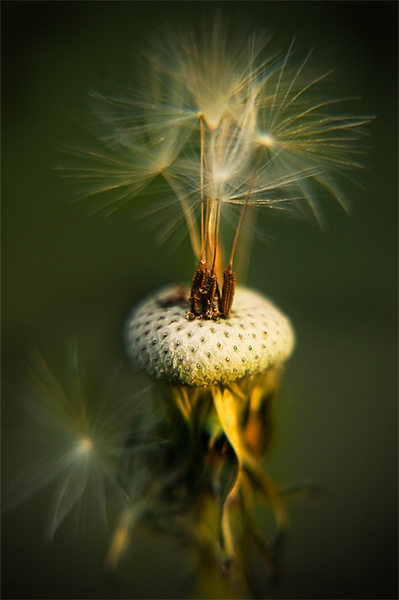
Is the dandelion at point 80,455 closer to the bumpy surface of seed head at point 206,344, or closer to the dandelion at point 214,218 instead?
the dandelion at point 214,218

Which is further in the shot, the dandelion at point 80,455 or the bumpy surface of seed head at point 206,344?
the dandelion at point 80,455

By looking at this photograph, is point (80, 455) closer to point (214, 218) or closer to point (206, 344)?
→ point (206, 344)

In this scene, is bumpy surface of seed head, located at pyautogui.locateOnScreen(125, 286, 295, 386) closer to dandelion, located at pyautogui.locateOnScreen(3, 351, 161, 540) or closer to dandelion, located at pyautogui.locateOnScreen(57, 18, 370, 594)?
dandelion, located at pyautogui.locateOnScreen(57, 18, 370, 594)

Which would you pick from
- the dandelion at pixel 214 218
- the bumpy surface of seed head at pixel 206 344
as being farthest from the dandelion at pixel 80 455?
the bumpy surface of seed head at pixel 206 344

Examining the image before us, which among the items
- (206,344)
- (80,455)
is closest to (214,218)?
(206,344)

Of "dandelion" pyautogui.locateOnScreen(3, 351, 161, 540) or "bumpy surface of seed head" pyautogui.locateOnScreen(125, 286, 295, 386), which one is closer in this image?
"bumpy surface of seed head" pyautogui.locateOnScreen(125, 286, 295, 386)

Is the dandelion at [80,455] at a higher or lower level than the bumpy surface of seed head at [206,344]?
lower

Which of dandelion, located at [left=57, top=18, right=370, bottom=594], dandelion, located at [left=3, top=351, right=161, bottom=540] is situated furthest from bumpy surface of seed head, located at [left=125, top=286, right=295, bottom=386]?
dandelion, located at [left=3, top=351, right=161, bottom=540]

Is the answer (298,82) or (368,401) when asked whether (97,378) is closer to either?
(298,82)
